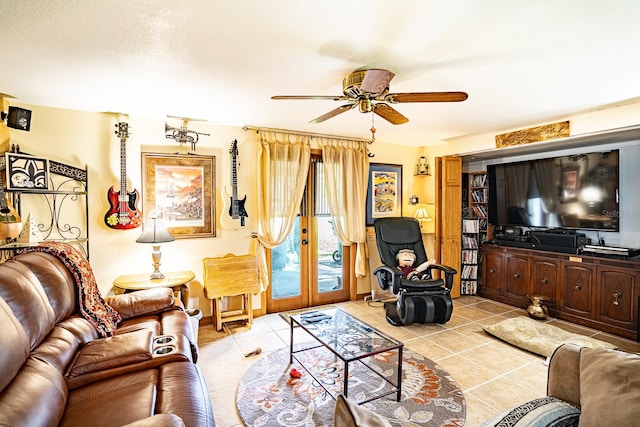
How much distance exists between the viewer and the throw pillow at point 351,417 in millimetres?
674

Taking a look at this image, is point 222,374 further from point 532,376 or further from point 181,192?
point 532,376

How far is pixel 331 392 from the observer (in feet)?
7.43

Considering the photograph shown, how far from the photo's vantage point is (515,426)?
3.54 feet

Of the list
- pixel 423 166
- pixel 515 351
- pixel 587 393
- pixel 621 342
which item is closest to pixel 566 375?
pixel 587 393

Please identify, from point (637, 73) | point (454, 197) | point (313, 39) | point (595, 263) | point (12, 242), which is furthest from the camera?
point (454, 197)

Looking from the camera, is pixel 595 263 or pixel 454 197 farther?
pixel 454 197

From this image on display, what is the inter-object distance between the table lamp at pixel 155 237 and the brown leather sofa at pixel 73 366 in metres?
0.93

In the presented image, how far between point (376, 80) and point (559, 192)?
3.32 metres

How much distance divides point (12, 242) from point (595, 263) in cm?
546

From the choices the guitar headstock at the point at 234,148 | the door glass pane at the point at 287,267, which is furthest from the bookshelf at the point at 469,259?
the guitar headstock at the point at 234,148

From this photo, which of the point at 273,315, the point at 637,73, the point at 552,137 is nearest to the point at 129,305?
the point at 273,315

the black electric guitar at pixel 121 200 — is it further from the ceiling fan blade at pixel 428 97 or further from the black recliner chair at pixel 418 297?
the black recliner chair at pixel 418 297

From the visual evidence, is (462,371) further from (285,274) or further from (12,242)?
(12,242)

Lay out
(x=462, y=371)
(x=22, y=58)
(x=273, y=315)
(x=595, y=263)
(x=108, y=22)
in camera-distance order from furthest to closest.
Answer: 1. (x=273, y=315)
2. (x=595, y=263)
3. (x=462, y=371)
4. (x=22, y=58)
5. (x=108, y=22)
